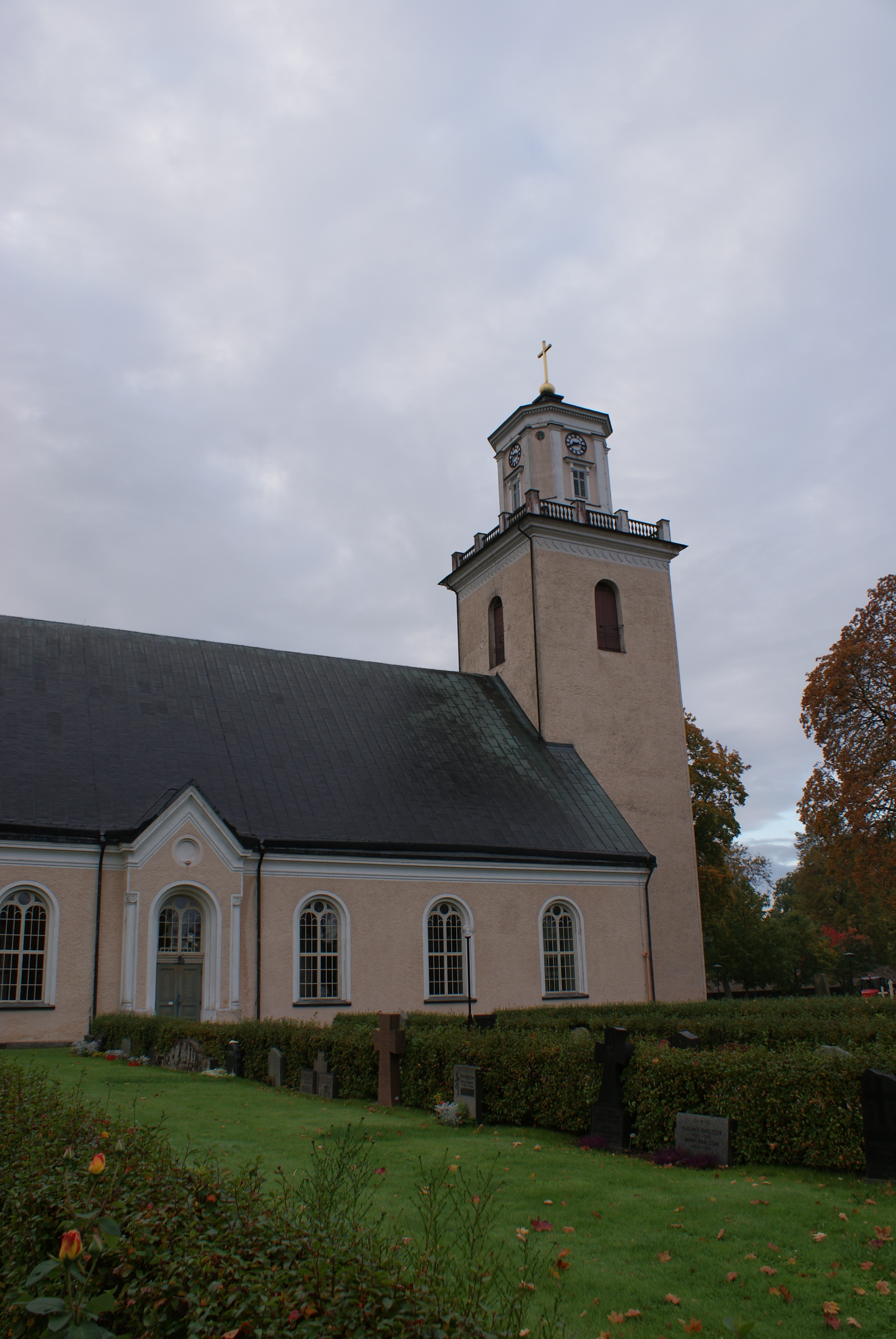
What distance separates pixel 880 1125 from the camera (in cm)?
855

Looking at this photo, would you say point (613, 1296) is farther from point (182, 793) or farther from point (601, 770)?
point (601, 770)

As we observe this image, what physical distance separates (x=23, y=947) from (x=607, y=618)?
19.4 m

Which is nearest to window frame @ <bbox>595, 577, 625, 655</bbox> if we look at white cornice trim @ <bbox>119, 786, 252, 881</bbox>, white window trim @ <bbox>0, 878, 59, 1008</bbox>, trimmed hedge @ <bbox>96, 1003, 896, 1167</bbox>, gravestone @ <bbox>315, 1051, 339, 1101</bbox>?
white cornice trim @ <bbox>119, 786, 252, 881</bbox>

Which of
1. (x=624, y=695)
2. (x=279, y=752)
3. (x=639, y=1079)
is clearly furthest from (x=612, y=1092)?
(x=624, y=695)

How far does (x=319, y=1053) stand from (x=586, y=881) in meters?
12.8

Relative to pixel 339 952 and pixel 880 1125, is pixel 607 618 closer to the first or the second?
pixel 339 952

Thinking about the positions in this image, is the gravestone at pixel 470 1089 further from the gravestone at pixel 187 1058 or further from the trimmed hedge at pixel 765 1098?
the gravestone at pixel 187 1058

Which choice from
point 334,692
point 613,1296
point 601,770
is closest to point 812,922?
point 601,770

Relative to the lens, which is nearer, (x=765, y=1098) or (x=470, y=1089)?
(x=765, y=1098)

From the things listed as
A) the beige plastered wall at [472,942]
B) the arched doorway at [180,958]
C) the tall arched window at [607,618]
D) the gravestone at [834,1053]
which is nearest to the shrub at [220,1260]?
the gravestone at [834,1053]

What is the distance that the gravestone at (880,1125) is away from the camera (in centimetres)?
845

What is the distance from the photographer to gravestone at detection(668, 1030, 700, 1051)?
37.8 feet

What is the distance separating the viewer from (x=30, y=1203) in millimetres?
4660

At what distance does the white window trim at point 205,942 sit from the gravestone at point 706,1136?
13.0 metres
